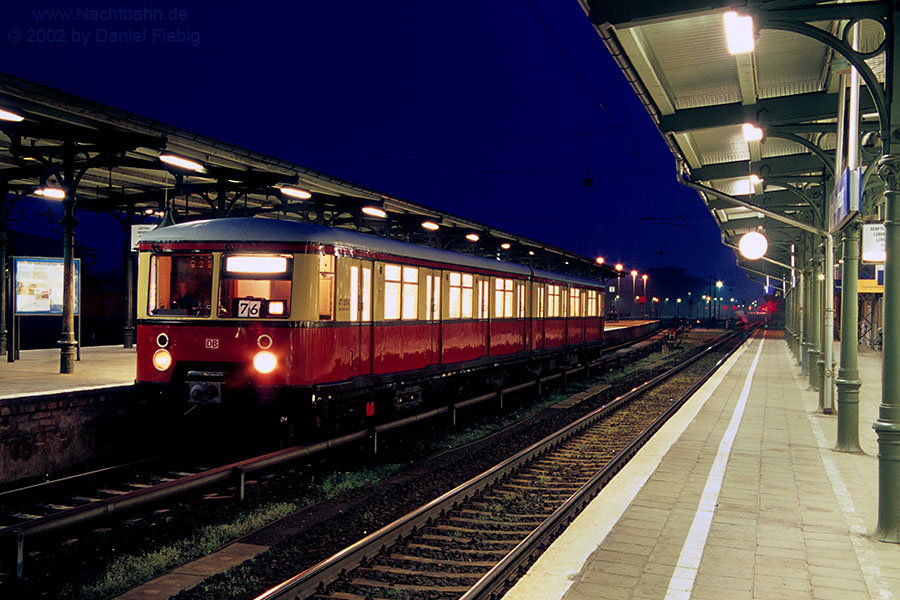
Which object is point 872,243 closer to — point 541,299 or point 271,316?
point 541,299

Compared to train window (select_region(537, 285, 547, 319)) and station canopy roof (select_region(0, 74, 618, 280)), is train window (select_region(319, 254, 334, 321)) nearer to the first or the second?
station canopy roof (select_region(0, 74, 618, 280))

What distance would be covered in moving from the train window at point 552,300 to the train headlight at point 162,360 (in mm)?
11422

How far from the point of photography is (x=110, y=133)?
11.3m

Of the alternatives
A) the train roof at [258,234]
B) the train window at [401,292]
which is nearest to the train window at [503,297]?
the train window at [401,292]

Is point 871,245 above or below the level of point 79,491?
above

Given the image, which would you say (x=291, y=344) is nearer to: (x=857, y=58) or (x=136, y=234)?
(x=857, y=58)

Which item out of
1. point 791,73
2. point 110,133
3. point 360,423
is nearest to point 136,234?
point 110,133

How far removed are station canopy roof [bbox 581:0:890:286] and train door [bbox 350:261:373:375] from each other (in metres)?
4.22

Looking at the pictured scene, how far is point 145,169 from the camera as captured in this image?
15.2 meters

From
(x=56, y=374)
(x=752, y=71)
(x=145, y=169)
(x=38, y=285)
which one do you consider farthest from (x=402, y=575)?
(x=145, y=169)

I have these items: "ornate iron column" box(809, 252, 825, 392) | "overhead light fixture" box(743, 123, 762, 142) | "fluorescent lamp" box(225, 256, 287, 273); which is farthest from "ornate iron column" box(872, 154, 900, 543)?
"ornate iron column" box(809, 252, 825, 392)

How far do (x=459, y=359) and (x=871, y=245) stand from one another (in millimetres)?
7874

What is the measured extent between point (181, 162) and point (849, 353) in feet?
33.3

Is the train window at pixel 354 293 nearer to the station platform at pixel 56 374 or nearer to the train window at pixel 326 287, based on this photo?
the train window at pixel 326 287
